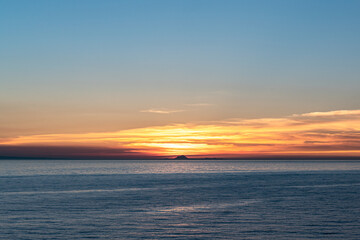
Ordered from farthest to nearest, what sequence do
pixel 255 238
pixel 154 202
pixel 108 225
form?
pixel 154 202, pixel 108 225, pixel 255 238

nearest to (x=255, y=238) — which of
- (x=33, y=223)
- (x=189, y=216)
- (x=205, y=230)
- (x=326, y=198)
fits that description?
(x=205, y=230)

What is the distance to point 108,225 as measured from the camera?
38.7m

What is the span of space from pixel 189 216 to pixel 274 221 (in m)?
8.57

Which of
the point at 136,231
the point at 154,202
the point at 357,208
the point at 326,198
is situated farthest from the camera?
the point at 326,198

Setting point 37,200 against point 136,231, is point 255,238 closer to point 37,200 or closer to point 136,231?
point 136,231

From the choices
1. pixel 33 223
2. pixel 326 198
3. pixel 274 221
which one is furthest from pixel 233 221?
pixel 326 198

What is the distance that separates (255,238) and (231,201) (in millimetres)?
26554

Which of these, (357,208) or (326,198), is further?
(326,198)

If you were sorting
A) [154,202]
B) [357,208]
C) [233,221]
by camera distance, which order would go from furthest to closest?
[154,202]
[357,208]
[233,221]

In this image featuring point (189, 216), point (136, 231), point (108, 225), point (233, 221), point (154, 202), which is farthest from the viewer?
point (154, 202)

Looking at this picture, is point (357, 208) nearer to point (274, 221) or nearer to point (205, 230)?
point (274, 221)

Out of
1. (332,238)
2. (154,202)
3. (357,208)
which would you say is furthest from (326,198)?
(332,238)

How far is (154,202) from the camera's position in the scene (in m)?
57.7

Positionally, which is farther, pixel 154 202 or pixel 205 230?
pixel 154 202
